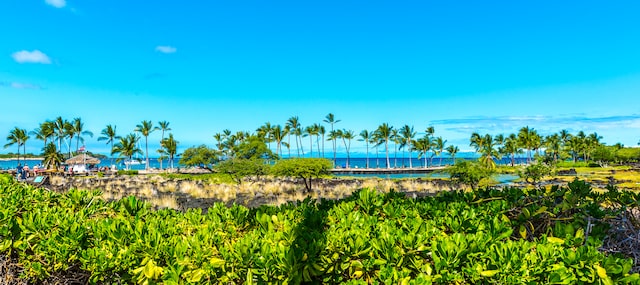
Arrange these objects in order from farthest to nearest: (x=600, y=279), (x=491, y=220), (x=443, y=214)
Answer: (x=443, y=214)
(x=491, y=220)
(x=600, y=279)

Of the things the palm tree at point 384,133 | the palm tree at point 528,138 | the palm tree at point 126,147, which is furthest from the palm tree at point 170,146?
the palm tree at point 528,138

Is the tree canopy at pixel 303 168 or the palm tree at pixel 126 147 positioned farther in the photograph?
the palm tree at pixel 126 147

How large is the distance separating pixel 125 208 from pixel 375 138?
3179 inches

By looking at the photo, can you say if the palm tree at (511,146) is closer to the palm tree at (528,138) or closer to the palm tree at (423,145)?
the palm tree at (528,138)

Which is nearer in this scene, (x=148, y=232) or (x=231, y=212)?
(x=148, y=232)

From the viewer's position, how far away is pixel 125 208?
11.9ft

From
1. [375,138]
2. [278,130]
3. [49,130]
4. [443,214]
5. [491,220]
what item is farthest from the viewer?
[375,138]

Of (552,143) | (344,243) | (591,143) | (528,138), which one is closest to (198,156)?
(344,243)

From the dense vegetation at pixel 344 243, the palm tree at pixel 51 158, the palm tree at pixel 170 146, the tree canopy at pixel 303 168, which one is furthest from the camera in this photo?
the palm tree at pixel 170 146

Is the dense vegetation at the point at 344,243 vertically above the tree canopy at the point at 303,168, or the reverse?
the dense vegetation at the point at 344,243

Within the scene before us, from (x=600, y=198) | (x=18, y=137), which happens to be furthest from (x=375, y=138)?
(x=600, y=198)

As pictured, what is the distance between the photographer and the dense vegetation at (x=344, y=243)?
2.08 meters

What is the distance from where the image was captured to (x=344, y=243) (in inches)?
94.5

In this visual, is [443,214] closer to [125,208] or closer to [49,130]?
[125,208]
